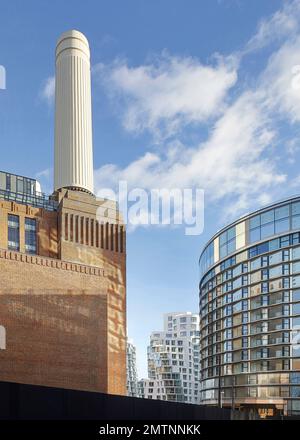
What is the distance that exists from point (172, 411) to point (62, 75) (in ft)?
173

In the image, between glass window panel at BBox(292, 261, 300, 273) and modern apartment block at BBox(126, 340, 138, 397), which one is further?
modern apartment block at BBox(126, 340, 138, 397)

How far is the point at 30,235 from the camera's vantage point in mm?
52344

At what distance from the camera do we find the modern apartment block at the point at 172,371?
146 meters

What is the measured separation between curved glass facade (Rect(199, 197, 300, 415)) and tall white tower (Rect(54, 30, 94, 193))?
25598mm

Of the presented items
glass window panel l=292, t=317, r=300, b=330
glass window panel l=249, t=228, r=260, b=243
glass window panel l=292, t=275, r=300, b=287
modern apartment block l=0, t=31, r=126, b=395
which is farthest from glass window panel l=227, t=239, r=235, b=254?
modern apartment block l=0, t=31, r=126, b=395

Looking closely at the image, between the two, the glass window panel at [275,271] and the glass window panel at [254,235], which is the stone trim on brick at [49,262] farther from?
the glass window panel at [254,235]

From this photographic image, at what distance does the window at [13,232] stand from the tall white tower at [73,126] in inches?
392

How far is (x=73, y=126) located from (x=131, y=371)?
116m

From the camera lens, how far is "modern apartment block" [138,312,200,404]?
146m

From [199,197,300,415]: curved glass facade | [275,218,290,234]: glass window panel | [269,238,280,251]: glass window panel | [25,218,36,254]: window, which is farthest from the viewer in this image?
[269,238,280,251]: glass window panel

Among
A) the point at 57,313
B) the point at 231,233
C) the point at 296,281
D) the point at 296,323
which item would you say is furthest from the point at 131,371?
the point at 57,313

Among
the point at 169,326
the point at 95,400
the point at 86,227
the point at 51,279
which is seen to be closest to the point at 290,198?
the point at 86,227

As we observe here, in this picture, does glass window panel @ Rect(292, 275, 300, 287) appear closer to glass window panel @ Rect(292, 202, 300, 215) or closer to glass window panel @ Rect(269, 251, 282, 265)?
glass window panel @ Rect(269, 251, 282, 265)
